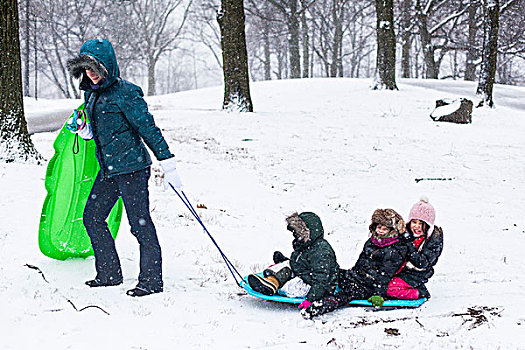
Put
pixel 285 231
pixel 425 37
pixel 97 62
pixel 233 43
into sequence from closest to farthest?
pixel 97 62 < pixel 285 231 < pixel 233 43 < pixel 425 37

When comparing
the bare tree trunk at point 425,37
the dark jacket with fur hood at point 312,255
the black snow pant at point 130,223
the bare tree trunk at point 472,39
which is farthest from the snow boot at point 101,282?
the bare tree trunk at point 425,37

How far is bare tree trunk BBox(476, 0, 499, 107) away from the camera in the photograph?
1688 cm

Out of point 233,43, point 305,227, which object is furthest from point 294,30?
point 305,227

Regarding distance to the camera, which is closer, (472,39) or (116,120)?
(116,120)

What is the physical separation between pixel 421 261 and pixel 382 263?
1.14 ft

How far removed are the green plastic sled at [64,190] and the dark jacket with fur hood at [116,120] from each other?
58 centimetres

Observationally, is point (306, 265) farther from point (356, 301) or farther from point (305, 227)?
point (356, 301)

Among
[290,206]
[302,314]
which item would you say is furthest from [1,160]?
[302,314]

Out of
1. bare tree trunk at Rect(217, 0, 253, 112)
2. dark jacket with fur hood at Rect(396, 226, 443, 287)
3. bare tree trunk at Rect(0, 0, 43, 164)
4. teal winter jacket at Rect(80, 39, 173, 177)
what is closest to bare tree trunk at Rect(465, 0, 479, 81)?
bare tree trunk at Rect(217, 0, 253, 112)

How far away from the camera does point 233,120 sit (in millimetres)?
13883

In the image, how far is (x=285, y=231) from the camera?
725cm

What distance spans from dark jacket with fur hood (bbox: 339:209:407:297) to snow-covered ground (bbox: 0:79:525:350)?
30 cm

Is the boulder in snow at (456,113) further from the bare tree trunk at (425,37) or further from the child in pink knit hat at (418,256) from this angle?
the bare tree trunk at (425,37)

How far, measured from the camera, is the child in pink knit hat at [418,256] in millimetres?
4906
